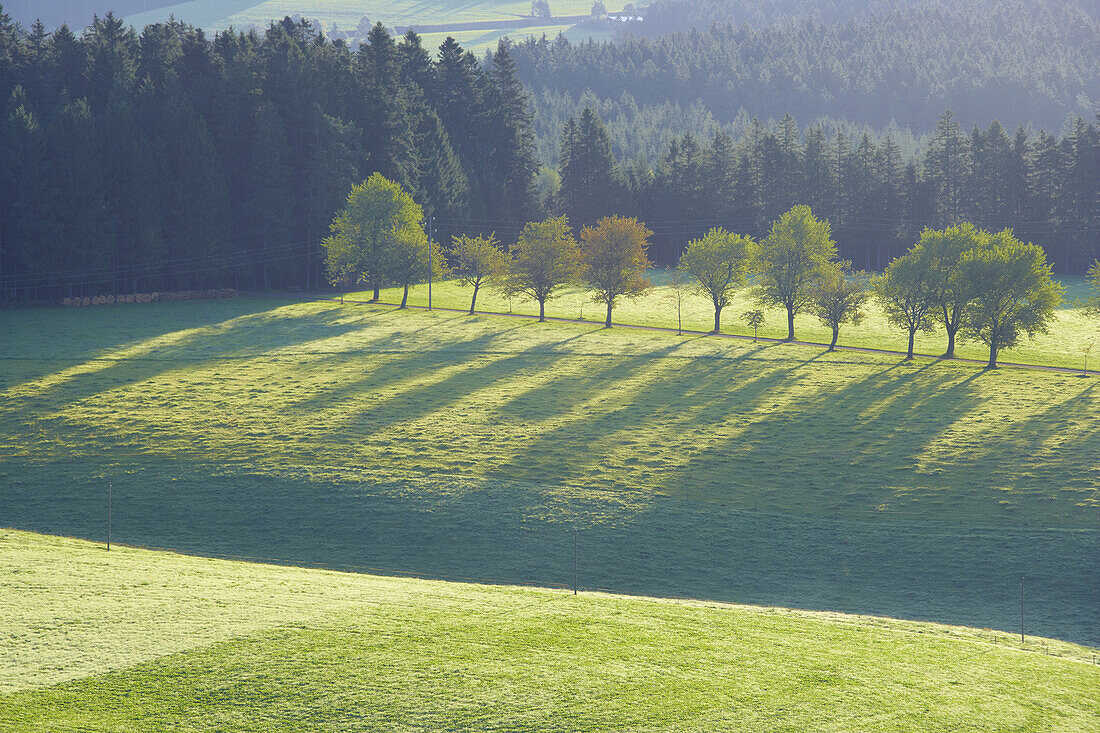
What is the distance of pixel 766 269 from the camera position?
101 m

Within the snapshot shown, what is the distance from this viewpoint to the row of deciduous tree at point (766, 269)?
3366 inches

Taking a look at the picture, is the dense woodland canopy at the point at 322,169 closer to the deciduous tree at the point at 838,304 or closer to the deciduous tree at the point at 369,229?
the deciduous tree at the point at 369,229

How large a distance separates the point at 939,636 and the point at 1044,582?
11.7 m

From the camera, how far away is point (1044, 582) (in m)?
42.6

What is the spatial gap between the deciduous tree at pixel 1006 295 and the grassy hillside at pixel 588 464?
500 centimetres

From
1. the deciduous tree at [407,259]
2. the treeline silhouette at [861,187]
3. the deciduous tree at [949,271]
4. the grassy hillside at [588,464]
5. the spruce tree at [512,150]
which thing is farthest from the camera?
the spruce tree at [512,150]

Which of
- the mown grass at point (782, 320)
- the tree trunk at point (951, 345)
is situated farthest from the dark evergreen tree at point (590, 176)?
the tree trunk at point (951, 345)

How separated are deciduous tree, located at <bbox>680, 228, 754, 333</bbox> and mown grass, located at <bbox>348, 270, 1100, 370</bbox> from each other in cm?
236

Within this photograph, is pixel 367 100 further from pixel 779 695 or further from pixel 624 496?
pixel 779 695

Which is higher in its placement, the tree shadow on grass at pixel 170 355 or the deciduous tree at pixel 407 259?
the deciduous tree at pixel 407 259

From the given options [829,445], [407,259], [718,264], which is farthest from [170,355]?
[718,264]

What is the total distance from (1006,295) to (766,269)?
78.8 feet

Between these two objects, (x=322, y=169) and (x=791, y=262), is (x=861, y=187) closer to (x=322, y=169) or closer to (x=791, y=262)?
(x=791, y=262)

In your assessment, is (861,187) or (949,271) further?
(861,187)
